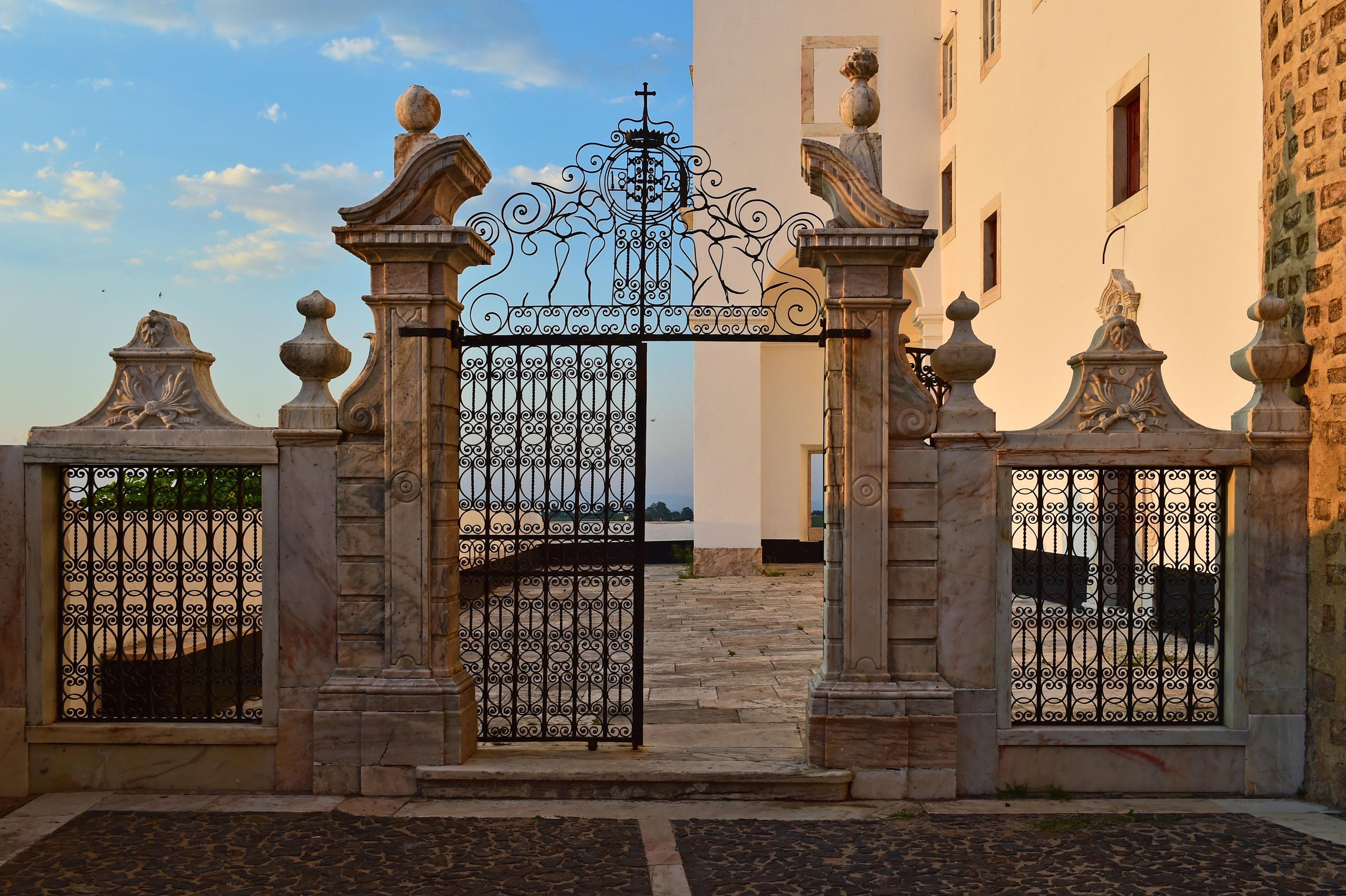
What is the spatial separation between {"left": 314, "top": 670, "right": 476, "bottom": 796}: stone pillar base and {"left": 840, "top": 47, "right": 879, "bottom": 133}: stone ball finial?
13.3 feet

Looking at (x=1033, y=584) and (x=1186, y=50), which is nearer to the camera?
(x=1033, y=584)

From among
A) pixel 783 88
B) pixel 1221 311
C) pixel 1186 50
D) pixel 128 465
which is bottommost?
pixel 128 465

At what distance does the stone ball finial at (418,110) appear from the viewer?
6.32m

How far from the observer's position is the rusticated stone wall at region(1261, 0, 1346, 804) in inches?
229

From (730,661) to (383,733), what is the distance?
4757 mm

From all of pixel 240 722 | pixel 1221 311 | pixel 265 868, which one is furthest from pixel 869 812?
pixel 1221 311

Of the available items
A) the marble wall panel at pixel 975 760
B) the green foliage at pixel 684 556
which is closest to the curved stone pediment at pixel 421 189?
the marble wall panel at pixel 975 760

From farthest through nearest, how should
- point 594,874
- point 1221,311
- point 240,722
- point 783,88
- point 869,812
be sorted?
point 783,88 → point 1221,311 → point 240,722 → point 869,812 → point 594,874

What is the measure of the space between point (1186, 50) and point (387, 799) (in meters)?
10.2

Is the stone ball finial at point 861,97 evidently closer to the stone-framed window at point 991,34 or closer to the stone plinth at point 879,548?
the stone plinth at point 879,548

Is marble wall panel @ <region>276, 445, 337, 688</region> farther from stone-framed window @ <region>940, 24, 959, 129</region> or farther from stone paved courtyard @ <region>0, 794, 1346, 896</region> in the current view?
stone-framed window @ <region>940, 24, 959, 129</region>

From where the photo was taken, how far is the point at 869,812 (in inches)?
231

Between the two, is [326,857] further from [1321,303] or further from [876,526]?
[1321,303]

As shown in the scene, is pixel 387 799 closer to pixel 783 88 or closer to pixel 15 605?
pixel 15 605
